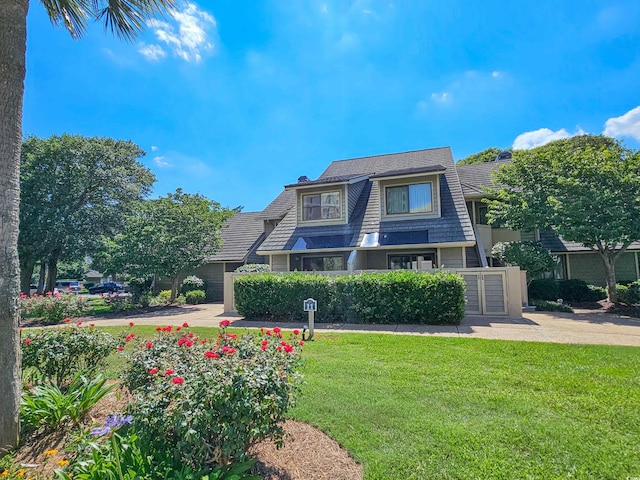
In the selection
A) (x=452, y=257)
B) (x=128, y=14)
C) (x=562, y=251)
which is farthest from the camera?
(x=562, y=251)

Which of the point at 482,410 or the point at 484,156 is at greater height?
the point at 484,156

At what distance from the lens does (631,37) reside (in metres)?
10.8

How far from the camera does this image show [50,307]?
A: 12.8 meters

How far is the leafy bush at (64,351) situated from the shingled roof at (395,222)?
11446mm

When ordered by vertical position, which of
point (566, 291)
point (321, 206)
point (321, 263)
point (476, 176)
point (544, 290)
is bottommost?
point (566, 291)

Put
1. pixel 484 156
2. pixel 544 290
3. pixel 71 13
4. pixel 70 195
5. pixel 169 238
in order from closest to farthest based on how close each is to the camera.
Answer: pixel 71 13, pixel 544 290, pixel 169 238, pixel 70 195, pixel 484 156

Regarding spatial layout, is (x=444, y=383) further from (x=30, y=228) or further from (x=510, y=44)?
(x=30, y=228)

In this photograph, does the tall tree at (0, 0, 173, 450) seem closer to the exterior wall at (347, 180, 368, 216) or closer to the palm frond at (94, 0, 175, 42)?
the palm frond at (94, 0, 175, 42)

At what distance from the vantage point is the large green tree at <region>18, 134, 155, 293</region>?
20.2m

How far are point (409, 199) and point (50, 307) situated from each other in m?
16.3

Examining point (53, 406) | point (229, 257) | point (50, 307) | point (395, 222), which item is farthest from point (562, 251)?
point (50, 307)

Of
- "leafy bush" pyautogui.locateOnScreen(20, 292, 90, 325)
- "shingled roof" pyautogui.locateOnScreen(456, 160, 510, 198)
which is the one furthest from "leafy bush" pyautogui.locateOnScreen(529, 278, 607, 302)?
"leafy bush" pyautogui.locateOnScreen(20, 292, 90, 325)

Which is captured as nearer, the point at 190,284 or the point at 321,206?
the point at 321,206

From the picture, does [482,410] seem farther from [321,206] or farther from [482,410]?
[321,206]
